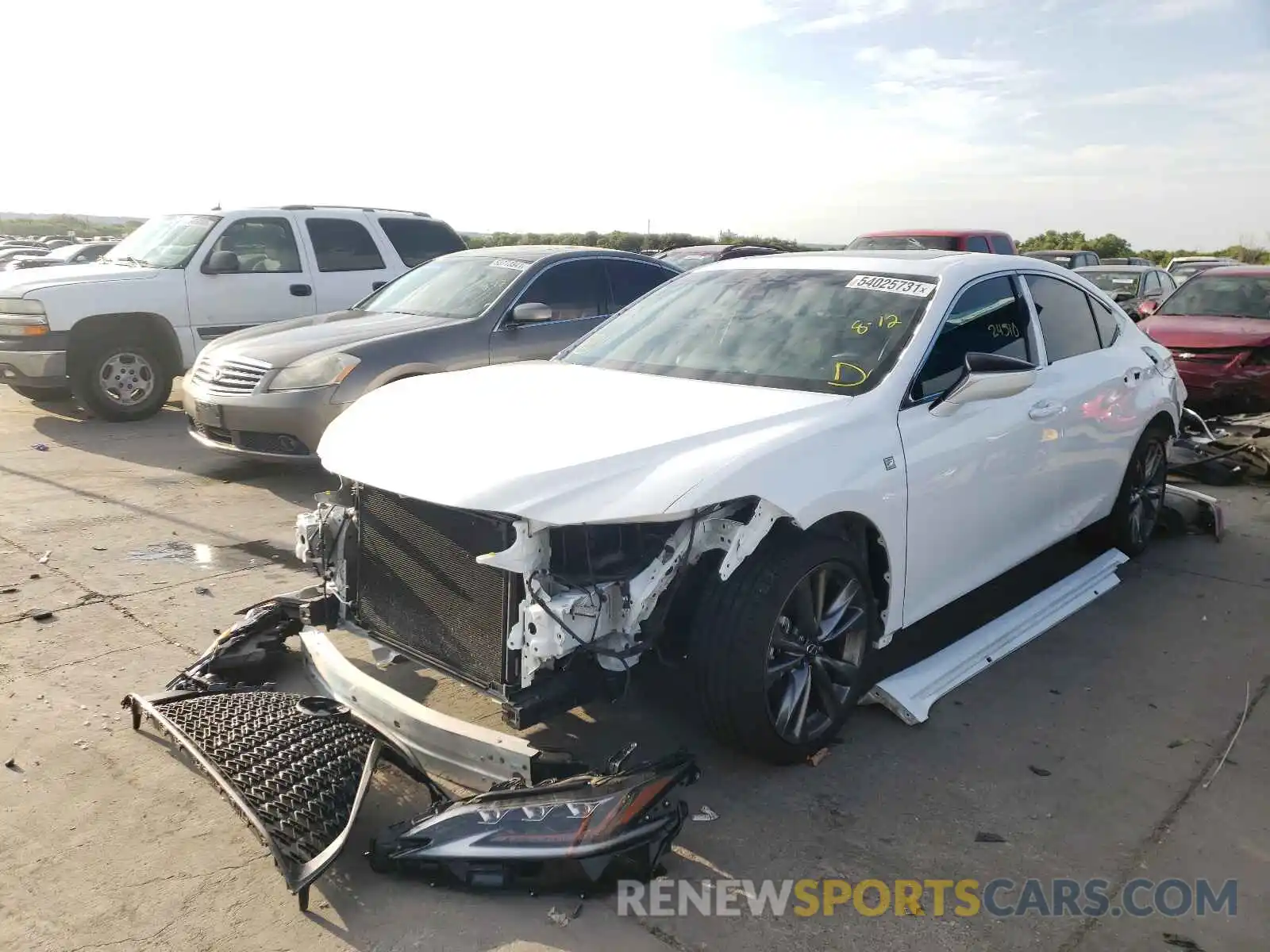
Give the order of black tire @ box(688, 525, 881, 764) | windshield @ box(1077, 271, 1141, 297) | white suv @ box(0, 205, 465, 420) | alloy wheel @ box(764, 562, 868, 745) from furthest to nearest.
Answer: windshield @ box(1077, 271, 1141, 297) → white suv @ box(0, 205, 465, 420) → alloy wheel @ box(764, 562, 868, 745) → black tire @ box(688, 525, 881, 764)

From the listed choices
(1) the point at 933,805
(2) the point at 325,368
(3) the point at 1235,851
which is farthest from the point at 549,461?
(2) the point at 325,368

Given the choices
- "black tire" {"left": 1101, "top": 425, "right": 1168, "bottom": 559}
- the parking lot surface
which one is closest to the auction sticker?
the parking lot surface

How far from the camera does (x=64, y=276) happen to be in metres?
9.79

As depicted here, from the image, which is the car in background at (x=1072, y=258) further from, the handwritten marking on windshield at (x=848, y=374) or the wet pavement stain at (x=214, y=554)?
the wet pavement stain at (x=214, y=554)

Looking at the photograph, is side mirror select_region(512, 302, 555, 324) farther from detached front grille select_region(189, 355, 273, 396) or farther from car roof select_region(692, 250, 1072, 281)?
car roof select_region(692, 250, 1072, 281)

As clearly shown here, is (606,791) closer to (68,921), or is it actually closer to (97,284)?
(68,921)

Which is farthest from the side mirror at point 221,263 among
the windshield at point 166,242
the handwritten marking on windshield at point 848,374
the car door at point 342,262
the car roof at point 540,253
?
the handwritten marking on windshield at point 848,374

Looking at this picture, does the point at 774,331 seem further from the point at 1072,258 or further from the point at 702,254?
the point at 1072,258

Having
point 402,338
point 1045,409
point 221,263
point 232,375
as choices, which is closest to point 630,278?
point 402,338

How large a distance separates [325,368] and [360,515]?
11.9ft

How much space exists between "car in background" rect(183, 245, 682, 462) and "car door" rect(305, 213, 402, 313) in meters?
2.03

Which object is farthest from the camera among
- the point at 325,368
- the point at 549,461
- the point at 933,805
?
the point at 325,368

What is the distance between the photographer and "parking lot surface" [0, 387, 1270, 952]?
2.83 metres

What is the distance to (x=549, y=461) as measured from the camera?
10.5 feet
